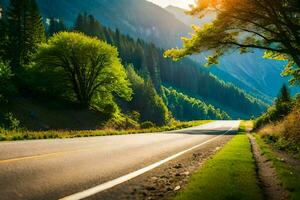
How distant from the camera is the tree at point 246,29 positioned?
19000 mm

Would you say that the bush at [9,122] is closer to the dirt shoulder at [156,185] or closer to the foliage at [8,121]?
the foliage at [8,121]

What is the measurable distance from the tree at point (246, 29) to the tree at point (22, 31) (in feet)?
140

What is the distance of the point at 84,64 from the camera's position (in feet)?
163

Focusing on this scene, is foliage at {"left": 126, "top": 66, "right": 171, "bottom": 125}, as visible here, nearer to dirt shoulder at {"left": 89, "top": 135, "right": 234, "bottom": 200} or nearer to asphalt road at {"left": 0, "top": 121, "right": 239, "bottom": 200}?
asphalt road at {"left": 0, "top": 121, "right": 239, "bottom": 200}

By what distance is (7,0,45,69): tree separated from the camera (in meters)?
60.0

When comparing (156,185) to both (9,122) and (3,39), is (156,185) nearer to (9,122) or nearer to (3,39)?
(9,122)

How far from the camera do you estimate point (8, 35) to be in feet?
207

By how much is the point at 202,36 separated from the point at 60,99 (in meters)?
33.8

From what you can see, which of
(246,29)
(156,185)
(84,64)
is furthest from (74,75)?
(156,185)

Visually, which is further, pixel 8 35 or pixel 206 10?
pixel 8 35

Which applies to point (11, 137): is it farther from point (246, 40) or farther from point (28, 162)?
point (246, 40)

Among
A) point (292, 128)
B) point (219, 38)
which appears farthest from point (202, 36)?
point (292, 128)

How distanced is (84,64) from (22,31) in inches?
734

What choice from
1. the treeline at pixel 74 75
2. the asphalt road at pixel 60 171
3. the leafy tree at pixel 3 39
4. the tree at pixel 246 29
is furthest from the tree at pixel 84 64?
the asphalt road at pixel 60 171
